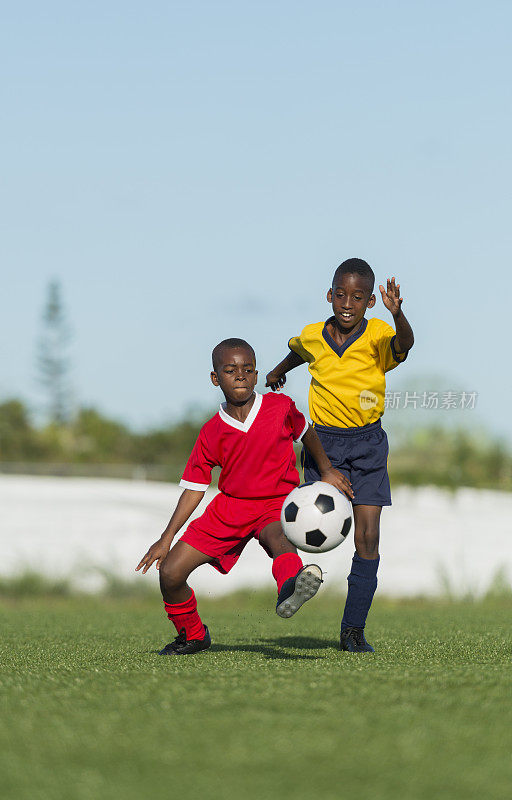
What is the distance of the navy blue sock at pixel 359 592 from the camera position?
5434mm

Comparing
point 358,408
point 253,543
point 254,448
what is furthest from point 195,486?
point 253,543

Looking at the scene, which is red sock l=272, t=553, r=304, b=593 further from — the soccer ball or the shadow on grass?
the shadow on grass

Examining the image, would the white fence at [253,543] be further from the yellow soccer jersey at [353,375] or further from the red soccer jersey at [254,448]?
the red soccer jersey at [254,448]

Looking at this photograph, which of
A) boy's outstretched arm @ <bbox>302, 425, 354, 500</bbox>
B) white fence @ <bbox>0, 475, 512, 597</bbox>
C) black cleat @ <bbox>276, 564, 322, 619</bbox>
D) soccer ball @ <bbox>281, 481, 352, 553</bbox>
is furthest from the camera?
white fence @ <bbox>0, 475, 512, 597</bbox>

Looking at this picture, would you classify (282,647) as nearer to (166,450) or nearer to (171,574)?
(171,574)

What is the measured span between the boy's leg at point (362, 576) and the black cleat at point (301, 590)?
3.09ft

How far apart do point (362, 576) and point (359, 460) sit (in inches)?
26.2

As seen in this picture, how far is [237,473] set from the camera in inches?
207

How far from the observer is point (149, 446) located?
4256 cm

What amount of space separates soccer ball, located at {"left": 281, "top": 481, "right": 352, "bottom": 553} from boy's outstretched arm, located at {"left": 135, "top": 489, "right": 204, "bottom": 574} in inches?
21.2

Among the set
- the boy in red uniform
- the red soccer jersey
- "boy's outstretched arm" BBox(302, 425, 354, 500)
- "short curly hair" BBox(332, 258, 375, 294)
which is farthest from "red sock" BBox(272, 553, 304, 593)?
"short curly hair" BBox(332, 258, 375, 294)

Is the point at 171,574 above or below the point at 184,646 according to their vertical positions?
above

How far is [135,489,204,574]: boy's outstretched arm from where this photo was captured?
513 cm

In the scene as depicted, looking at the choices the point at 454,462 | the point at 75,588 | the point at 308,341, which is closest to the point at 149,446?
the point at 454,462
